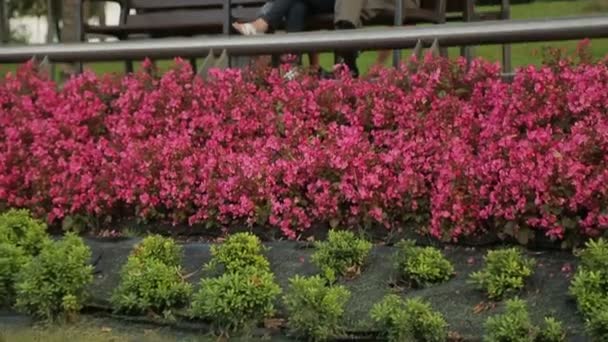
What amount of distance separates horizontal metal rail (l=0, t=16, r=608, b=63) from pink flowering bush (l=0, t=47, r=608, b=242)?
0.60ft

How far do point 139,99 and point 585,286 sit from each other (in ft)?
10.2

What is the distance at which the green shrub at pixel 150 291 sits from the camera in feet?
15.4

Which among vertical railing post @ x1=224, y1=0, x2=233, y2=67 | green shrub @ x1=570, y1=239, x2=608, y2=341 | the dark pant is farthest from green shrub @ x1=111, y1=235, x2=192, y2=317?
vertical railing post @ x1=224, y1=0, x2=233, y2=67

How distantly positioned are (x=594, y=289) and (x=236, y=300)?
1429 millimetres

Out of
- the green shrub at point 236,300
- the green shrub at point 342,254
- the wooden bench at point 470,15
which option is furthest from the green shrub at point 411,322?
the wooden bench at point 470,15

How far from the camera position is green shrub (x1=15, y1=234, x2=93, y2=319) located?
4727 millimetres

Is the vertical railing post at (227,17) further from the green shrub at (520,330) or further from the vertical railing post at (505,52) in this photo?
the green shrub at (520,330)

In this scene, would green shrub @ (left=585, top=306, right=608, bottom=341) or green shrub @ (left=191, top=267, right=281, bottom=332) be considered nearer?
green shrub @ (left=585, top=306, right=608, bottom=341)

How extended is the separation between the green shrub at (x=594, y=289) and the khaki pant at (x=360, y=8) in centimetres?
275

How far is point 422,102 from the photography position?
5449 millimetres

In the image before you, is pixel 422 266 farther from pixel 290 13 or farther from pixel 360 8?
pixel 290 13

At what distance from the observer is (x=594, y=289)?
413 cm

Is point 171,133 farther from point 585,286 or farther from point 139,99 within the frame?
point 585,286

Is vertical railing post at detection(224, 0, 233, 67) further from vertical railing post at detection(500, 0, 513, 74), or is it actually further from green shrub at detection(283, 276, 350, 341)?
green shrub at detection(283, 276, 350, 341)
